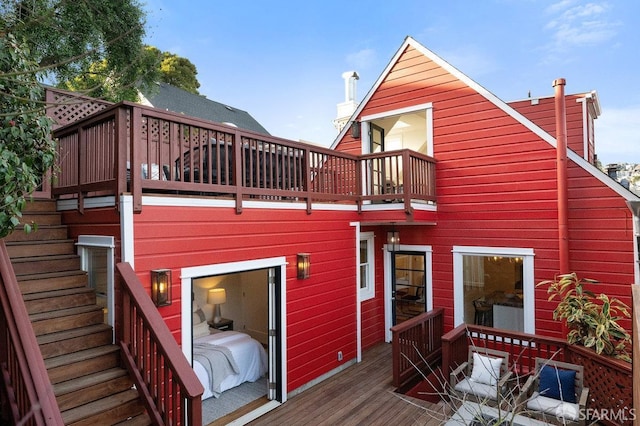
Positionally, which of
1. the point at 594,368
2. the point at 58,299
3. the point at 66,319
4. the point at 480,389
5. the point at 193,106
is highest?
the point at 193,106

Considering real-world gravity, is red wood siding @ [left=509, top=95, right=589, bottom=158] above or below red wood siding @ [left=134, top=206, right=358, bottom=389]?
above

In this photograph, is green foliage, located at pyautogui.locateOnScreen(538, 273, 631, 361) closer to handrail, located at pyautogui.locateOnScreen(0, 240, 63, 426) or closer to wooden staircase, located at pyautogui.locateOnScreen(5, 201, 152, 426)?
wooden staircase, located at pyautogui.locateOnScreen(5, 201, 152, 426)

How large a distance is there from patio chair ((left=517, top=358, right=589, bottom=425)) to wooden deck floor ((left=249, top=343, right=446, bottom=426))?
3.77 feet

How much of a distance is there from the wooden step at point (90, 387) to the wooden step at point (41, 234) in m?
1.80

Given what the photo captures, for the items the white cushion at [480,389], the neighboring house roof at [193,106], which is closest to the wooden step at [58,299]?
the white cushion at [480,389]

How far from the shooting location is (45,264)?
374 centimetres

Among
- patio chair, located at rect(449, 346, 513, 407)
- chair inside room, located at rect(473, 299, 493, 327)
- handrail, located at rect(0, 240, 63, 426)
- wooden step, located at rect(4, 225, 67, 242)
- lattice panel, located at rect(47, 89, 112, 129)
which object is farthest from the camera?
chair inside room, located at rect(473, 299, 493, 327)

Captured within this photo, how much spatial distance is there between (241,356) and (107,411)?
288 cm

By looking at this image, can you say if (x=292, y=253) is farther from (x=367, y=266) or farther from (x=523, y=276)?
(x=523, y=276)

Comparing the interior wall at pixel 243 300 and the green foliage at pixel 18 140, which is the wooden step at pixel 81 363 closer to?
the green foliage at pixel 18 140

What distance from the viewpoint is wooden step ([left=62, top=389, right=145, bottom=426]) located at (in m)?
2.73

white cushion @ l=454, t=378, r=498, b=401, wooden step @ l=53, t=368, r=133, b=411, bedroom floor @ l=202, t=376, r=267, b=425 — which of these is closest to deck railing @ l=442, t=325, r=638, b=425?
white cushion @ l=454, t=378, r=498, b=401

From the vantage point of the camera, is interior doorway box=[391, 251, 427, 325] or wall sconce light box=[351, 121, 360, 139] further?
wall sconce light box=[351, 121, 360, 139]

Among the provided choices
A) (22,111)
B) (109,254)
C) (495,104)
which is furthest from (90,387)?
(495,104)
